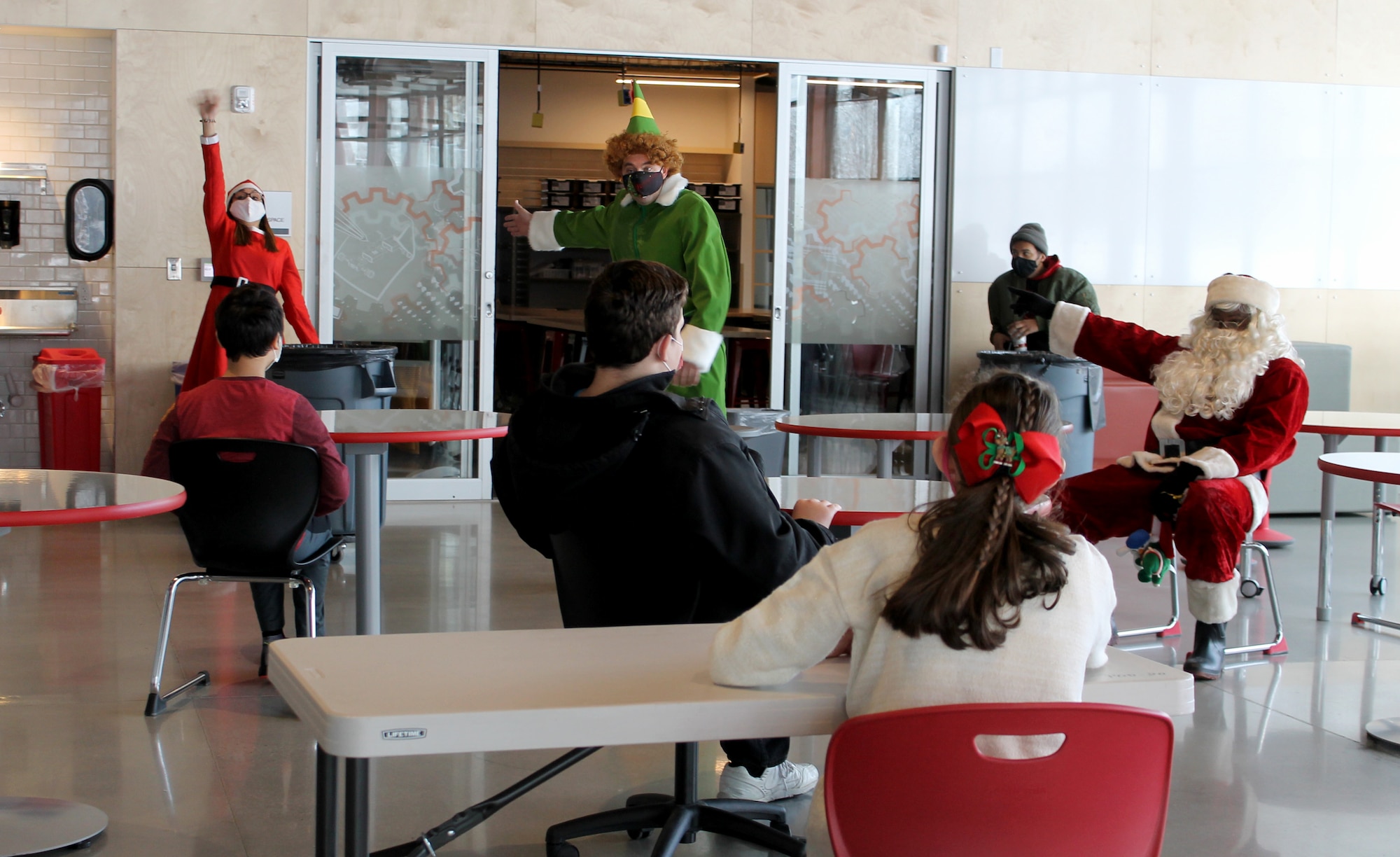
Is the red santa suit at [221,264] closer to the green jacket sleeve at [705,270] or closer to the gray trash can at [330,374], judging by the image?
the gray trash can at [330,374]

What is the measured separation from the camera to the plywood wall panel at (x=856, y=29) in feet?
23.4

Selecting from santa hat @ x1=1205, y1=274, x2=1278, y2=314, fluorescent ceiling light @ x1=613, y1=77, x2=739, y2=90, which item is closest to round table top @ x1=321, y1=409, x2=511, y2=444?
santa hat @ x1=1205, y1=274, x2=1278, y2=314

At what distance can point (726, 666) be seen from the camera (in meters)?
1.49

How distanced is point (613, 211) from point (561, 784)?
6.74ft

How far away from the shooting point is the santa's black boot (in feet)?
12.7

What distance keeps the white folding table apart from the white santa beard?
2495mm

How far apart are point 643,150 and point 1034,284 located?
325cm

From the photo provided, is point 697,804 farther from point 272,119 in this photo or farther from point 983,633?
point 272,119

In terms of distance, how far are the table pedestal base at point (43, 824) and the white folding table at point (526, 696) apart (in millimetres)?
1198

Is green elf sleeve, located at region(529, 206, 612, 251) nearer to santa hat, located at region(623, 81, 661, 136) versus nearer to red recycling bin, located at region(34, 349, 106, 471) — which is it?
santa hat, located at region(623, 81, 661, 136)

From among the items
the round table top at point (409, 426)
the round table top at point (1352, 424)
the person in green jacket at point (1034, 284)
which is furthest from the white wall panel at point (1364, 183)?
the round table top at point (409, 426)

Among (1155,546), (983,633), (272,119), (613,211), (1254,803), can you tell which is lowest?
(1254,803)

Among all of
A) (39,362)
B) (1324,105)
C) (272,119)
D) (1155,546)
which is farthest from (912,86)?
(39,362)

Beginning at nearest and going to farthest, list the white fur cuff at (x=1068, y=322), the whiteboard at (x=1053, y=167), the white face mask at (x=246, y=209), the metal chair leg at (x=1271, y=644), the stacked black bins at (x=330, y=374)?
the metal chair leg at (x=1271, y=644) → the white fur cuff at (x=1068, y=322) → the stacked black bins at (x=330, y=374) → the white face mask at (x=246, y=209) → the whiteboard at (x=1053, y=167)
